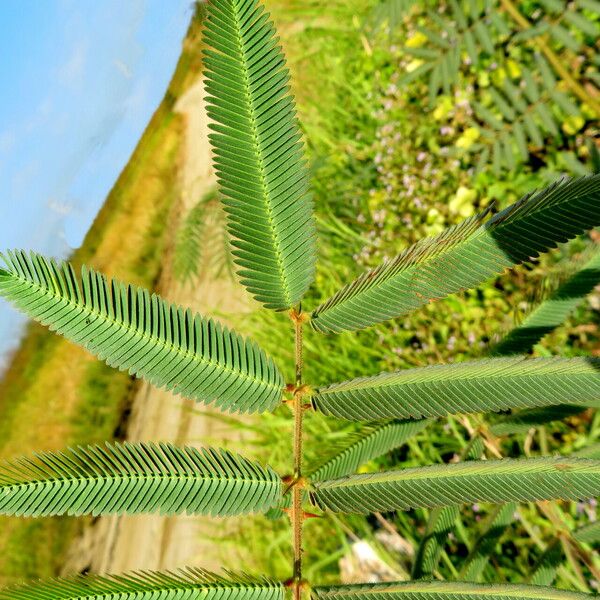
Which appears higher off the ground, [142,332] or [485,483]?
[142,332]

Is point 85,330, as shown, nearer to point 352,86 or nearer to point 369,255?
point 369,255

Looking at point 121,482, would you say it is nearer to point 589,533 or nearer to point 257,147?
point 257,147

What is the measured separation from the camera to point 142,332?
72cm

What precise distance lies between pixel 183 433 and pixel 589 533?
2487 millimetres

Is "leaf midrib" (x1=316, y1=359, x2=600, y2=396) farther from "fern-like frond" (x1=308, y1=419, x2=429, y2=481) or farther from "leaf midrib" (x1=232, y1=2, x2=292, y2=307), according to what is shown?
"fern-like frond" (x1=308, y1=419, x2=429, y2=481)

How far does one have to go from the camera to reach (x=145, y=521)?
3424 millimetres

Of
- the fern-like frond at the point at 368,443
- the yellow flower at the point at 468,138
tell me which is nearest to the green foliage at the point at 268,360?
the fern-like frond at the point at 368,443

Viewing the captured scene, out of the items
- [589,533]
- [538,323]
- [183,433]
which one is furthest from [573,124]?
[183,433]

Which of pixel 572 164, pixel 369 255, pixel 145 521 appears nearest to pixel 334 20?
pixel 369 255

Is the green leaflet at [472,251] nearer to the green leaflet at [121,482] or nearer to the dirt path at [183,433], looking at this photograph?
the green leaflet at [121,482]

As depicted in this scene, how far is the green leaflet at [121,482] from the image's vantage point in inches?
28.4

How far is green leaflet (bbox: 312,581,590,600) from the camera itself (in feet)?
2.38

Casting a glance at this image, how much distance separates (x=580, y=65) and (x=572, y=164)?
2.04 ft

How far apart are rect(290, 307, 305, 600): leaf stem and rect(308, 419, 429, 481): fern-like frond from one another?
13cm
